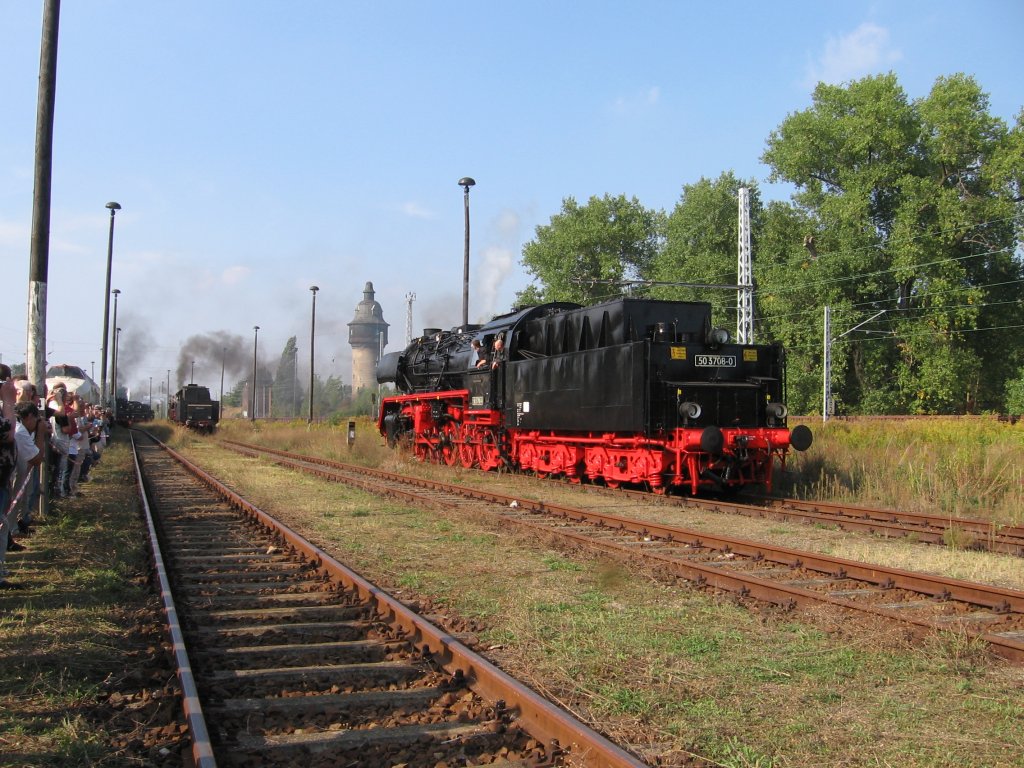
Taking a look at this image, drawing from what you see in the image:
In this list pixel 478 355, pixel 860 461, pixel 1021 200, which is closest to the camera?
pixel 860 461

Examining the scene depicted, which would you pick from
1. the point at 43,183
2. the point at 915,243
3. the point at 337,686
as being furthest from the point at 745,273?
the point at 337,686

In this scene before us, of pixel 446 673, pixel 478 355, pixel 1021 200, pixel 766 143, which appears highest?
pixel 766 143

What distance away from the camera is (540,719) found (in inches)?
152

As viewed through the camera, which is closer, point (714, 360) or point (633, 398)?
point (633, 398)

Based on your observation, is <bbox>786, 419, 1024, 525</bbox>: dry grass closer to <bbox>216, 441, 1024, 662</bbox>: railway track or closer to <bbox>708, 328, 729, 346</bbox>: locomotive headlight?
<bbox>708, 328, 729, 346</bbox>: locomotive headlight

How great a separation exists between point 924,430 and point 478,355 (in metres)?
11.6

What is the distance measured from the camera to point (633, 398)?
12.9 m

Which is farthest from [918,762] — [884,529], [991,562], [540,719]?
[884,529]

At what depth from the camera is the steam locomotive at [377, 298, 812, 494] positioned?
12812mm

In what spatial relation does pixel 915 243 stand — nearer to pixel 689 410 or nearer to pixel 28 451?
pixel 689 410

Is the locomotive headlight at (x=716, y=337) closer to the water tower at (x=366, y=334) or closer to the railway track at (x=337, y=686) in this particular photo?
the railway track at (x=337, y=686)

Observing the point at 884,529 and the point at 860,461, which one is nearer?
the point at 884,529

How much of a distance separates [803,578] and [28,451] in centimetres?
688

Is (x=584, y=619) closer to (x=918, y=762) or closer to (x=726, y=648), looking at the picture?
(x=726, y=648)
